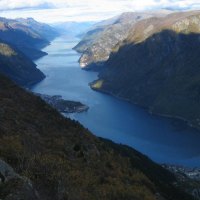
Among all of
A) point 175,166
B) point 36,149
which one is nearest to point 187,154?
point 175,166

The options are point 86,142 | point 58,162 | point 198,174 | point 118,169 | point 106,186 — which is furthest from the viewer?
point 198,174

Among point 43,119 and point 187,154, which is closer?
point 43,119

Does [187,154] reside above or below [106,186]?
above

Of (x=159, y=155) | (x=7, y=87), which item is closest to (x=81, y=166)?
(x=7, y=87)

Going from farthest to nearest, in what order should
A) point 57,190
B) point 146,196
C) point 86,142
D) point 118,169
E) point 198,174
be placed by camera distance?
point 198,174, point 86,142, point 118,169, point 146,196, point 57,190

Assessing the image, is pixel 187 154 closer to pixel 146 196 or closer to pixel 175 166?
pixel 175 166

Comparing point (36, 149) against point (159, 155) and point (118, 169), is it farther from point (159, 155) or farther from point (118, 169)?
point (159, 155)

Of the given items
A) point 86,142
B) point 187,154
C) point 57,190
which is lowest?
point 57,190
